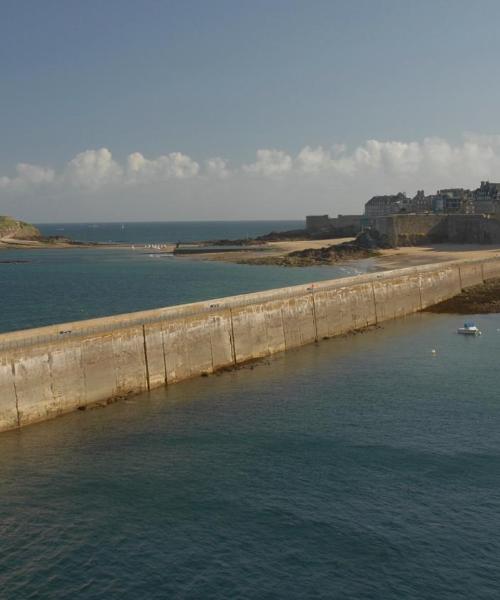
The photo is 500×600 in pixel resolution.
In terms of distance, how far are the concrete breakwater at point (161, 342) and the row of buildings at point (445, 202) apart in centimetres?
8909

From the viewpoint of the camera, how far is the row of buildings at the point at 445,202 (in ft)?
479

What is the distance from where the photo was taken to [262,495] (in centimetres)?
2327

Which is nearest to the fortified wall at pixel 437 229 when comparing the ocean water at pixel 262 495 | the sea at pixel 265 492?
the sea at pixel 265 492

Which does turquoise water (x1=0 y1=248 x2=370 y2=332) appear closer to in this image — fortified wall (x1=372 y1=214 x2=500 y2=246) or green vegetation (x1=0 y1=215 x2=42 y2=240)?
fortified wall (x1=372 y1=214 x2=500 y2=246)

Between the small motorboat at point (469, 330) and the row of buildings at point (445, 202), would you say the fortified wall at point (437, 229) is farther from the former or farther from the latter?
the small motorboat at point (469, 330)

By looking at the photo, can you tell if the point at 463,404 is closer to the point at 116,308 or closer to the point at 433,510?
the point at 433,510

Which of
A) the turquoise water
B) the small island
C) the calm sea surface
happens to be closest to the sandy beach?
the calm sea surface

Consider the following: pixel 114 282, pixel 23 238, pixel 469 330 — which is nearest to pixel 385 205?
pixel 23 238

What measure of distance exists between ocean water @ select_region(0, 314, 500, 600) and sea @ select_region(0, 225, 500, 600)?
7 cm

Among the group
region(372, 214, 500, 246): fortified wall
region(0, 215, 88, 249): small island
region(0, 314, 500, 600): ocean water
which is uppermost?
region(0, 215, 88, 249): small island

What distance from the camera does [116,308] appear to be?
60844 mm

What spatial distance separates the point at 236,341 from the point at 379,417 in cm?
1430

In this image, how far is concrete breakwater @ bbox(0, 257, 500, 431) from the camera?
3131cm

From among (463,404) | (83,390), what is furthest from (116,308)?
(463,404)
